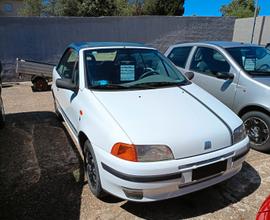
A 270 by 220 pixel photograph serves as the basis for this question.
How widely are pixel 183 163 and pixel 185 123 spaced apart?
1.33 ft

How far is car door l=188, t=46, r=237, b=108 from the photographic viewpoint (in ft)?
13.6

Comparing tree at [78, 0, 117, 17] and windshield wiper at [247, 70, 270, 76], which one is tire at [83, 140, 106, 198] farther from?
tree at [78, 0, 117, 17]

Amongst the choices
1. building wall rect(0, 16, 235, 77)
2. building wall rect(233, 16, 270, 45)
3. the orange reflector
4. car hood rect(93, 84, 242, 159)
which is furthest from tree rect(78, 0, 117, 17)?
the orange reflector

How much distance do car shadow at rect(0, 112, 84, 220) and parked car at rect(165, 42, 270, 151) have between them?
101 inches

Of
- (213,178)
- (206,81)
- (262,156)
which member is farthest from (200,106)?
(206,81)

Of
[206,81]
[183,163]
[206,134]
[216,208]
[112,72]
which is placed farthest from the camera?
[206,81]

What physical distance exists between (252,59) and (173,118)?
2.60 meters

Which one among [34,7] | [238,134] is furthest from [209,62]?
[34,7]

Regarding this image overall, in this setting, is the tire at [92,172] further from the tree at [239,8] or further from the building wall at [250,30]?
the tree at [239,8]

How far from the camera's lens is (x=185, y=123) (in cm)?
241

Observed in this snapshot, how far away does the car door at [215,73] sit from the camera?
13.6 feet

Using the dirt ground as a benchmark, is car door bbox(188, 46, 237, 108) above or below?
above

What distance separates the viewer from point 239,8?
44.6 m

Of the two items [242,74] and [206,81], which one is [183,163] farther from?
[206,81]
